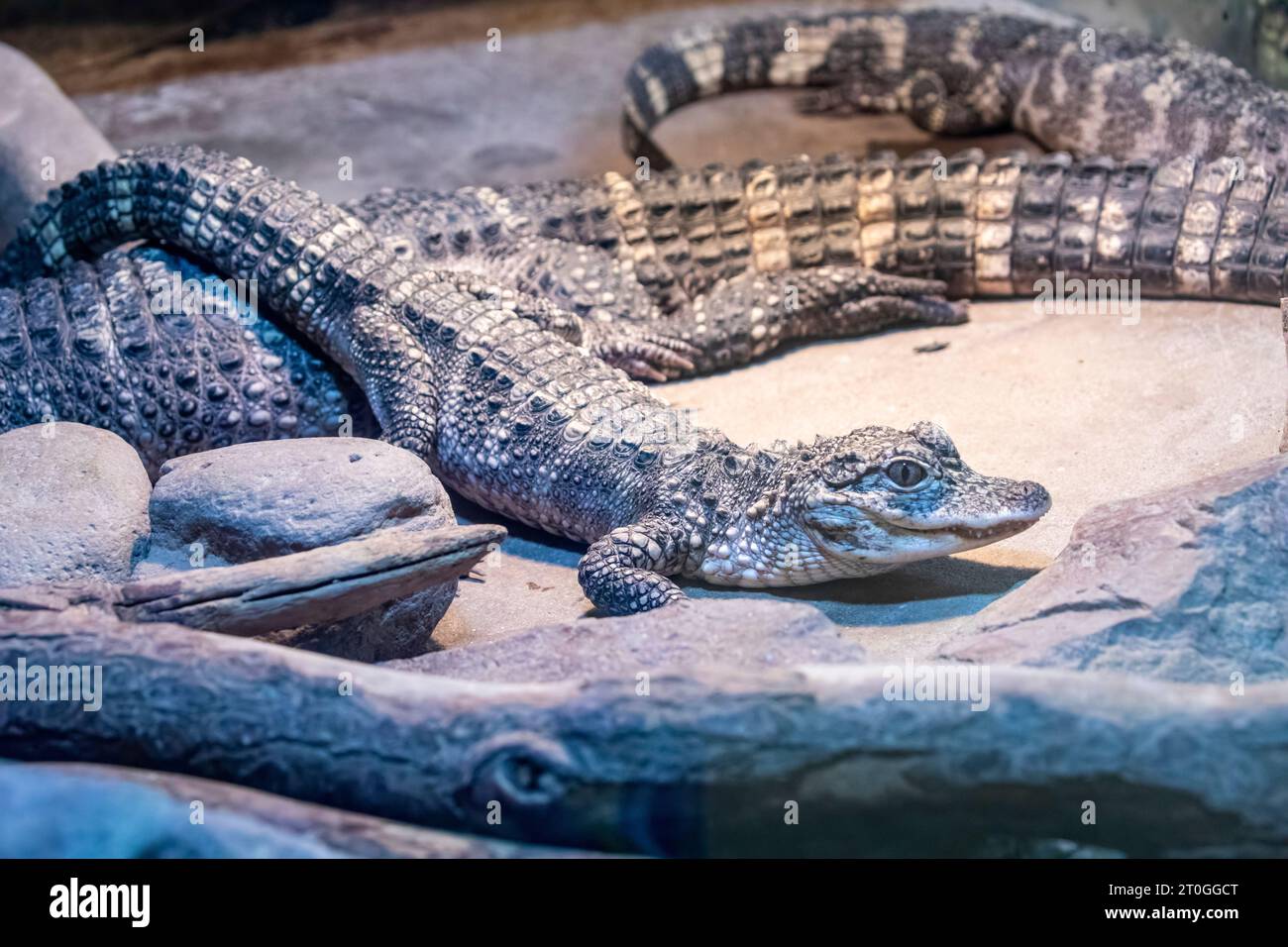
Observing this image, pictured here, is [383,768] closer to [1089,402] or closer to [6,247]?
[1089,402]

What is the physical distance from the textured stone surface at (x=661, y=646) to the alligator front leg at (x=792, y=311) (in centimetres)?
250

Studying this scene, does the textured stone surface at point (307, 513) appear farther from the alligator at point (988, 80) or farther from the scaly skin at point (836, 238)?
the alligator at point (988, 80)

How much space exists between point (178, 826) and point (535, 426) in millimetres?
2376

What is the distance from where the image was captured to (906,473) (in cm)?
387

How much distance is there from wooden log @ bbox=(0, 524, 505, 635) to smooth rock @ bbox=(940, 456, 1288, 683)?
1.63 m

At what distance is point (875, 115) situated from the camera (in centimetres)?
894

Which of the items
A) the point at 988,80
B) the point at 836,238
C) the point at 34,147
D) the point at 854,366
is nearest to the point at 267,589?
the point at 854,366

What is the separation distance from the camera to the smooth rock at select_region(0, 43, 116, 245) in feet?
21.4

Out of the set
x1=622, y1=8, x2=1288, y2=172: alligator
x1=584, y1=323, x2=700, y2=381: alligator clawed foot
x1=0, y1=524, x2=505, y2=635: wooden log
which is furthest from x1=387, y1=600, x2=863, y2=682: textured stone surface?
x1=622, y1=8, x2=1288, y2=172: alligator

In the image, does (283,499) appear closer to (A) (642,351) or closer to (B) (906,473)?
(B) (906,473)

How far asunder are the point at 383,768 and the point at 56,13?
1046 cm

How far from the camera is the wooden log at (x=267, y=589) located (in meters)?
3.40

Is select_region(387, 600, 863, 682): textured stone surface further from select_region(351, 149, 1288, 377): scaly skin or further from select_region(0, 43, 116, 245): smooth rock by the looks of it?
select_region(0, 43, 116, 245): smooth rock
